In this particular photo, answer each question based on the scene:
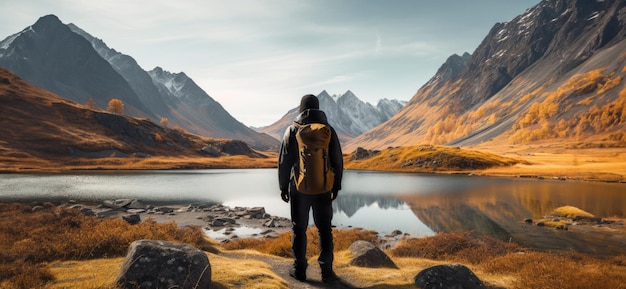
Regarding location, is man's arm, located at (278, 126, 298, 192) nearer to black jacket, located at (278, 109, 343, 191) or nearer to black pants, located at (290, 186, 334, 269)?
black jacket, located at (278, 109, 343, 191)

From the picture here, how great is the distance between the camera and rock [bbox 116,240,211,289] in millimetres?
7484

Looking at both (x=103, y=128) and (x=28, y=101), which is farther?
(x=103, y=128)

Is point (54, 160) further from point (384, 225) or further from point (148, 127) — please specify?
point (384, 225)

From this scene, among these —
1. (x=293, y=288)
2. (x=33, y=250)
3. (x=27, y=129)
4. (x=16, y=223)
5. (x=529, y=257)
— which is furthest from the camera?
(x=27, y=129)

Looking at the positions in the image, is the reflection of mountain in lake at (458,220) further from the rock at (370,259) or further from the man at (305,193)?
the man at (305,193)

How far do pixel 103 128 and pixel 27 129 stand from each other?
102ft

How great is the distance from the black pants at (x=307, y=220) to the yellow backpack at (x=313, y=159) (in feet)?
1.11

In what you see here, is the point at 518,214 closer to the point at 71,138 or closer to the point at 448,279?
the point at 448,279

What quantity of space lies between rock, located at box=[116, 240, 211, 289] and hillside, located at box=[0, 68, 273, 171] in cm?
10280

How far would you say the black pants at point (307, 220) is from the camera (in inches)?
389

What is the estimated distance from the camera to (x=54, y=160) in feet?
352

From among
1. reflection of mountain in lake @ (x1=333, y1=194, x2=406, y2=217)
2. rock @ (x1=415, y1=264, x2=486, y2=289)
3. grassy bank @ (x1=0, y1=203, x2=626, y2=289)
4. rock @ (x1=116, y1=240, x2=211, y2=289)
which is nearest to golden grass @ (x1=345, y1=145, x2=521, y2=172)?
reflection of mountain in lake @ (x1=333, y1=194, x2=406, y2=217)

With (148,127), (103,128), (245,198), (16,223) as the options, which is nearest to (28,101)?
(103,128)

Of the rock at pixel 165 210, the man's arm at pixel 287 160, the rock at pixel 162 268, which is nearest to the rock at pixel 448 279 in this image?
the man's arm at pixel 287 160
